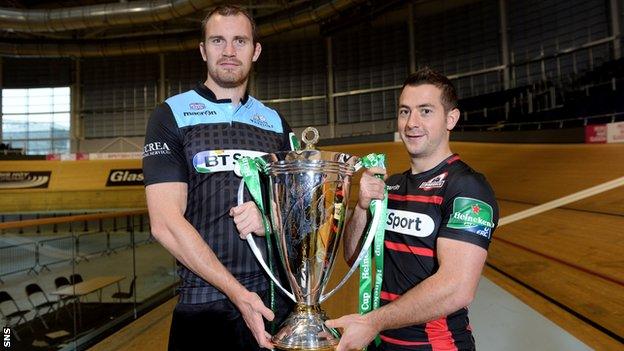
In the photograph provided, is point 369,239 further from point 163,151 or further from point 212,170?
point 163,151

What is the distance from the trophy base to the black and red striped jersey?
397 millimetres

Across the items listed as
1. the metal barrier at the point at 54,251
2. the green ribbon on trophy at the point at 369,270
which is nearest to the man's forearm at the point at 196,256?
the green ribbon on trophy at the point at 369,270

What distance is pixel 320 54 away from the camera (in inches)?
818

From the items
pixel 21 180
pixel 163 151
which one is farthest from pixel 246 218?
pixel 21 180

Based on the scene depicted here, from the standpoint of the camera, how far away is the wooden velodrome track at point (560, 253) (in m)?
3.10

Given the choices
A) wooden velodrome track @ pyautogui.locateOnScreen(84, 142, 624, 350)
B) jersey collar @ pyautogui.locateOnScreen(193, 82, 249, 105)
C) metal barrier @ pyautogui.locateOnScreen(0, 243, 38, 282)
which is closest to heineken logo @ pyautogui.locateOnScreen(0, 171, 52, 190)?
metal barrier @ pyautogui.locateOnScreen(0, 243, 38, 282)

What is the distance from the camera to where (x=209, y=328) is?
129 centimetres

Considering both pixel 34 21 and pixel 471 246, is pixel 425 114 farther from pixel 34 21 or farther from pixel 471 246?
pixel 34 21

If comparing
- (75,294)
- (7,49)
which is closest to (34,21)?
(7,49)

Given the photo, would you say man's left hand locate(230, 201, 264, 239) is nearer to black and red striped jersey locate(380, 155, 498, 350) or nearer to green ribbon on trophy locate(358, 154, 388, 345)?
green ribbon on trophy locate(358, 154, 388, 345)

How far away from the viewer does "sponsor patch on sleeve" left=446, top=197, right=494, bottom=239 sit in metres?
1.27

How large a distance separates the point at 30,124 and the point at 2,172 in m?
8.17

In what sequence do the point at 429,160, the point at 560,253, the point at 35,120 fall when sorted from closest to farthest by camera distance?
the point at 429,160 < the point at 560,253 < the point at 35,120

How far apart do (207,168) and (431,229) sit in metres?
0.75
